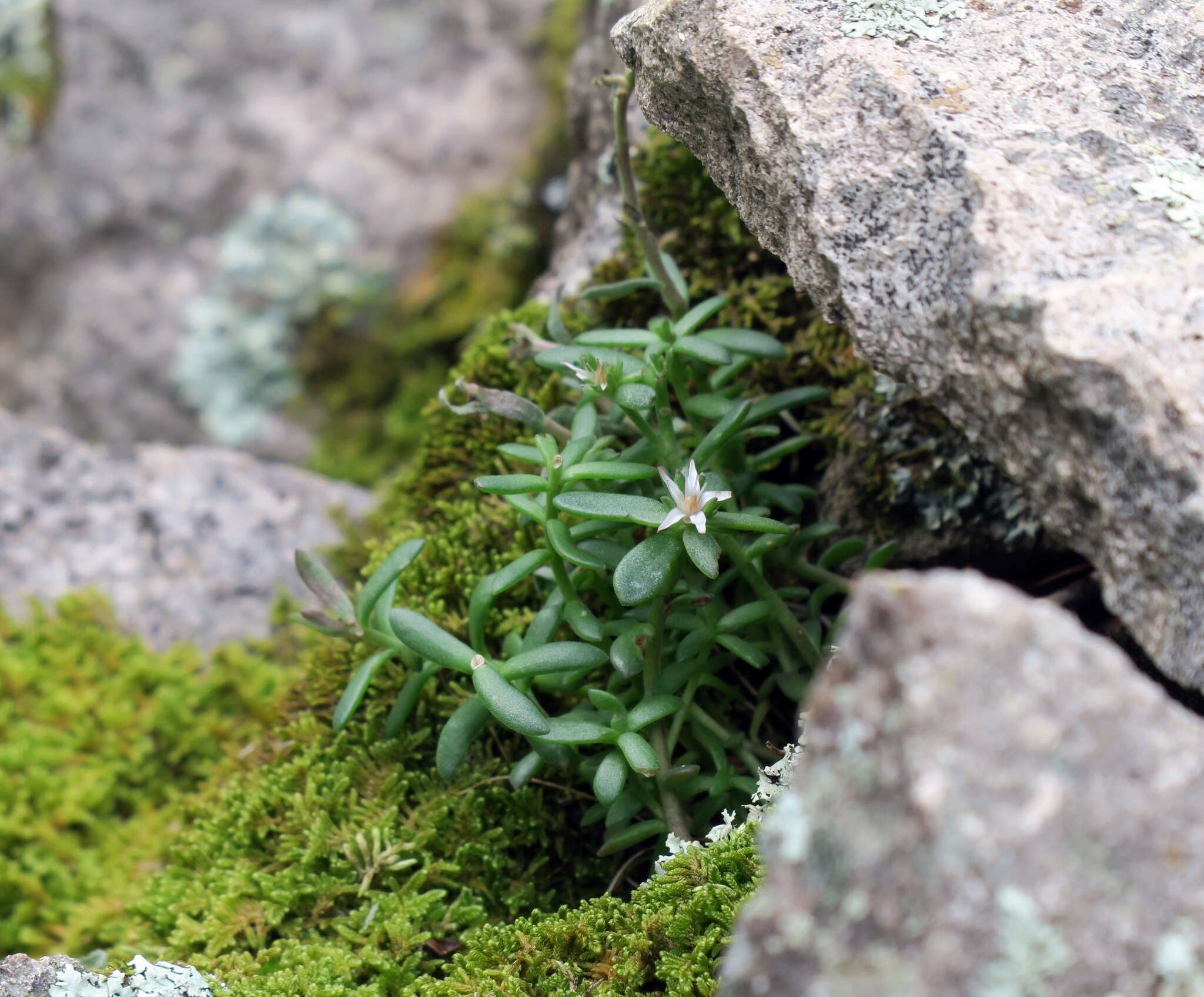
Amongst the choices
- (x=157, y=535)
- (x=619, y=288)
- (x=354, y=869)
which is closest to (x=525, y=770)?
(x=354, y=869)

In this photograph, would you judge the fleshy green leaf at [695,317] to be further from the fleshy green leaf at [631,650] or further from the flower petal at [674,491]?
the fleshy green leaf at [631,650]

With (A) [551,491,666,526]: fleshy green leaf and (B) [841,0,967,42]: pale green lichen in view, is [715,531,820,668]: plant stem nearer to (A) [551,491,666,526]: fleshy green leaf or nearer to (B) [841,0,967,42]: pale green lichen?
(A) [551,491,666,526]: fleshy green leaf

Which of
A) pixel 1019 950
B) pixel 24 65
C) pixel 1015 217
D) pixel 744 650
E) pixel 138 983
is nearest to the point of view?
pixel 1019 950

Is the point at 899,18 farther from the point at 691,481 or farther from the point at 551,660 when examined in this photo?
the point at 551,660

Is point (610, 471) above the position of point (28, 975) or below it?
above

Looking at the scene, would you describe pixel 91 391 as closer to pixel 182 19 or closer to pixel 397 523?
pixel 182 19

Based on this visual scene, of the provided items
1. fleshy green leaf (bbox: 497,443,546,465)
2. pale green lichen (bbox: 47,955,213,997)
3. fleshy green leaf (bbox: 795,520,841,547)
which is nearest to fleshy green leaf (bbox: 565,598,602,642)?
fleshy green leaf (bbox: 497,443,546,465)

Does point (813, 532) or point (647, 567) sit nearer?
point (647, 567)

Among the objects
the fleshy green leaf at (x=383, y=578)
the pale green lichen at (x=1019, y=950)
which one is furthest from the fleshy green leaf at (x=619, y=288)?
the pale green lichen at (x=1019, y=950)
